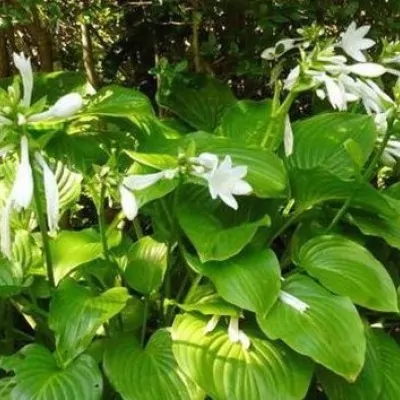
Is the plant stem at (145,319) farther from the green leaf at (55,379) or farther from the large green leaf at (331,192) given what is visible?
the large green leaf at (331,192)

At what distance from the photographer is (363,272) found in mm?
1448

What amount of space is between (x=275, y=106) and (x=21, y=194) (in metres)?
0.59

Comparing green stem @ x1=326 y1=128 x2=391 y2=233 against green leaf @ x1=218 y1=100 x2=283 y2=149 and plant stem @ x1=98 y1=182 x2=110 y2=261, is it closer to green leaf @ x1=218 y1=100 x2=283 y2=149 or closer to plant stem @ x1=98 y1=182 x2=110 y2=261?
green leaf @ x1=218 y1=100 x2=283 y2=149

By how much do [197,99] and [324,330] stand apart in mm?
908

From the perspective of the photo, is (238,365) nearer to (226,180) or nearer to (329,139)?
(226,180)

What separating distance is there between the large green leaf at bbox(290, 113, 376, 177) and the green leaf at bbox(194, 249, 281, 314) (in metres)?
0.37

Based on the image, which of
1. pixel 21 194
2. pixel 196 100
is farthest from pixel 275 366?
pixel 196 100

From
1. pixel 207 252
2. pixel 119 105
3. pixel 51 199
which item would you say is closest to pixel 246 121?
pixel 119 105

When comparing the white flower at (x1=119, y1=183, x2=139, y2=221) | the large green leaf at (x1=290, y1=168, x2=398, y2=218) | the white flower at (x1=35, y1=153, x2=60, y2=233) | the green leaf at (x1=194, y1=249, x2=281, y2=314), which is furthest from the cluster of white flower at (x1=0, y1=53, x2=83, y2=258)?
the large green leaf at (x1=290, y1=168, x2=398, y2=218)

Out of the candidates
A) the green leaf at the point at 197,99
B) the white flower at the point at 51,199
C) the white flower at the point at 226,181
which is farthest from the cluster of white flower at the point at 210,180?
the green leaf at the point at 197,99

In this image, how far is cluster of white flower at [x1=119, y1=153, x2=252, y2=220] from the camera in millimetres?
1261

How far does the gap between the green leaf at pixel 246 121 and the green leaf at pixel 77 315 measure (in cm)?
55

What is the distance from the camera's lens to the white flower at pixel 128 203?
1.25m

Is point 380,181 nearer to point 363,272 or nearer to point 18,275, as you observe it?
point 363,272
